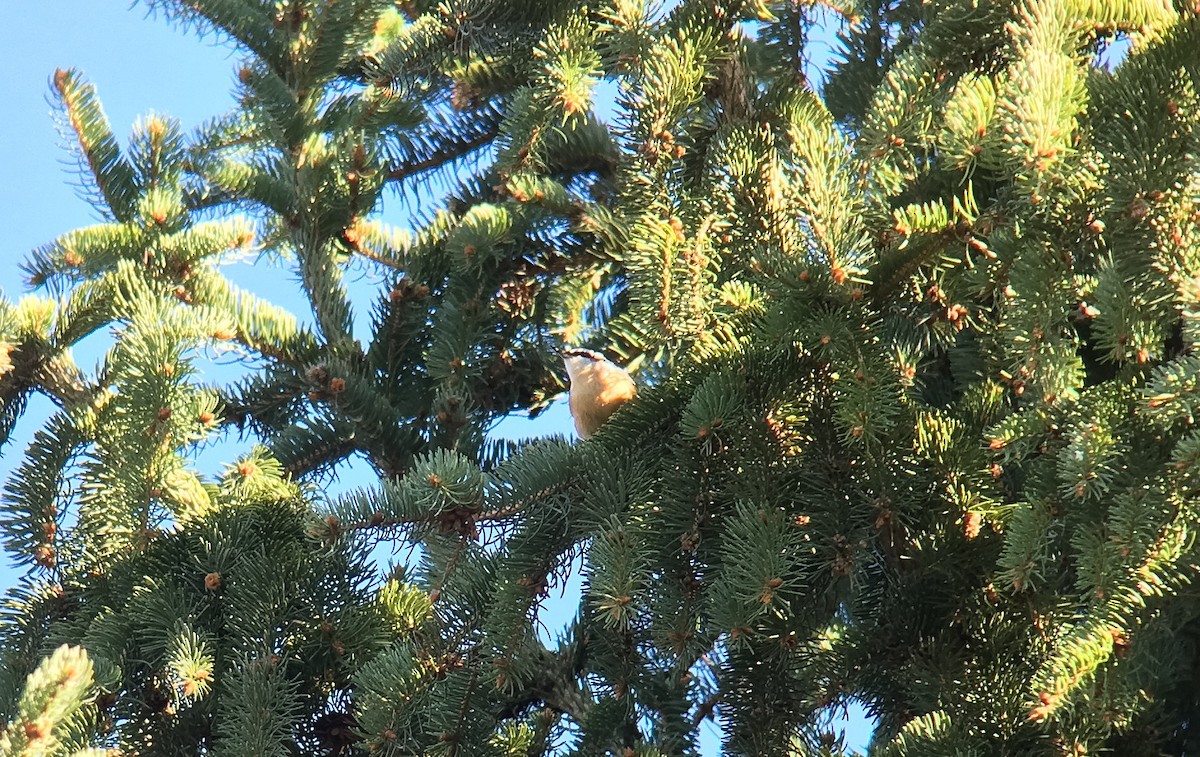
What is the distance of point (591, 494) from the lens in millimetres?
1932

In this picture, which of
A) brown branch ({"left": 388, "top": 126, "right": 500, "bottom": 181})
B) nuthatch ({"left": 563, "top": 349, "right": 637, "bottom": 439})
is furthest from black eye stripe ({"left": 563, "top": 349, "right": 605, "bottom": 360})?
brown branch ({"left": 388, "top": 126, "right": 500, "bottom": 181})

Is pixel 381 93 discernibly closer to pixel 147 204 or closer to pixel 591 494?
pixel 147 204

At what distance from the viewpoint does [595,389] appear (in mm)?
2660

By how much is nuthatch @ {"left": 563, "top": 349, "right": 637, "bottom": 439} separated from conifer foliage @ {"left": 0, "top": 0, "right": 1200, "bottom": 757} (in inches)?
3.0

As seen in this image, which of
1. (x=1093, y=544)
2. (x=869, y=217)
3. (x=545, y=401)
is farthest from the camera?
(x=545, y=401)

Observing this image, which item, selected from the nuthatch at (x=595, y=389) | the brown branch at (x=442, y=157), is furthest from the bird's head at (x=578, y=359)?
the brown branch at (x=442, y=157)

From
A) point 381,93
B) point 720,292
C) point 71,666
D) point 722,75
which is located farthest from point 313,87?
point 71,666

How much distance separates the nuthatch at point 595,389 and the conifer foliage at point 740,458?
77 mm

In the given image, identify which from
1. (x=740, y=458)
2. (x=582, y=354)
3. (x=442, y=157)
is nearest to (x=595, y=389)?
(x=582, y=354)

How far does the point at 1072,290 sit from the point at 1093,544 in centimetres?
36

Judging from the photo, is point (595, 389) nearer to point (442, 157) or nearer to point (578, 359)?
point (578, 359)

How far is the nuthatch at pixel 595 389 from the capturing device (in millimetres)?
2609

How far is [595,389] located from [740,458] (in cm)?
82

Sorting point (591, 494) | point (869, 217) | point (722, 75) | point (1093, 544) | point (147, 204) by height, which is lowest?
point (1093, 544)
